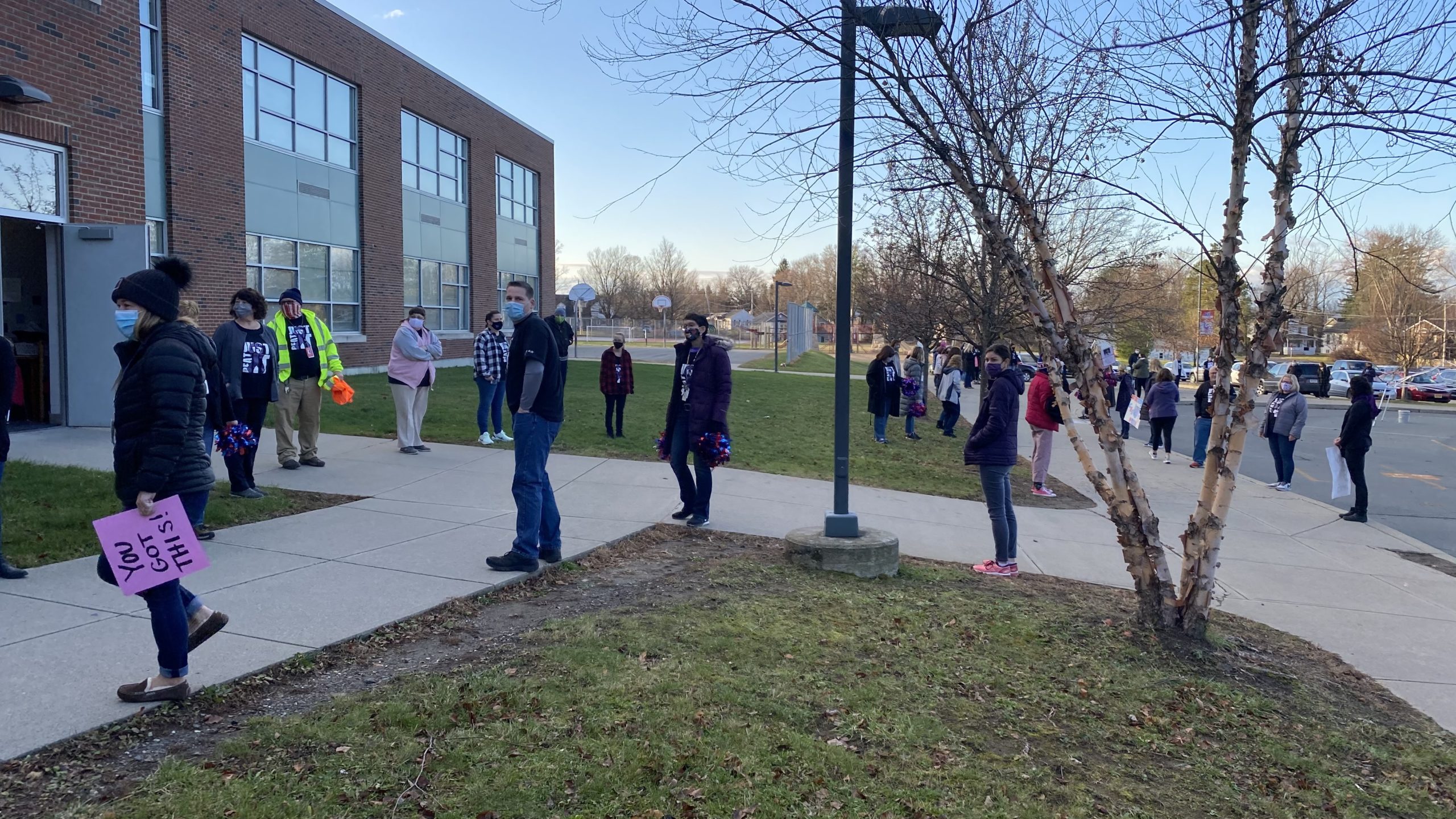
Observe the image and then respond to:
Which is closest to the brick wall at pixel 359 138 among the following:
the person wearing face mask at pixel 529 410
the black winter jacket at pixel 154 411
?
the person wearing face mask at pixel 529 410

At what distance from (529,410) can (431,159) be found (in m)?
21.8

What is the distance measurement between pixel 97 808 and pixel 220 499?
521cm

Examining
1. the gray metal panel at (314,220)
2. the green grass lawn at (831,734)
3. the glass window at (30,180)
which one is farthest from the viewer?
the gray metal panel at (314,220)

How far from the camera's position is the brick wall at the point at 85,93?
10.1 meters

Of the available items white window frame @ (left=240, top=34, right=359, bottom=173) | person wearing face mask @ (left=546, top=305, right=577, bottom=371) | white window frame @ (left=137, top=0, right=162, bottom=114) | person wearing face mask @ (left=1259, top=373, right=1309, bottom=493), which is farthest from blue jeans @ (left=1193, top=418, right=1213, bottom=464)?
white window frame @ (left=137, top=0, right=162, bottom=114)

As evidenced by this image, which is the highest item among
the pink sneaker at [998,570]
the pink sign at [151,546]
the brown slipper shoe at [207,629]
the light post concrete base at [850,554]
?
the pink sign at [151,546]

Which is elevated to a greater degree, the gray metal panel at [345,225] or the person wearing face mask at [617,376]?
the gray metal panel at [345,225]

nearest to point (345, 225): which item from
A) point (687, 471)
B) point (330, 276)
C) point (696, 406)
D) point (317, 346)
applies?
point (330, 276)

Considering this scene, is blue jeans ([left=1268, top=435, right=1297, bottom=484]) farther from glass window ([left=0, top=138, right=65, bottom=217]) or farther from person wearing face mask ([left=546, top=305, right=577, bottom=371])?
glass window ([left=0, top=138, right=65, bottom=217])

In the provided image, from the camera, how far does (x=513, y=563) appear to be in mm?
6145

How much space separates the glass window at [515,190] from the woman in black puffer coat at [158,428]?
2672 centimetres

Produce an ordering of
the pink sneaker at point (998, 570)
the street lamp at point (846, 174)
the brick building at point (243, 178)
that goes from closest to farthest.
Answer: the street lamp at point (846, 174), the pink sneaker at point (998, 570), the brick building at point (243, 178)

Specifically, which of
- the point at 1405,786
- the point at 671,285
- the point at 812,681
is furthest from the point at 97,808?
the point at 671,285

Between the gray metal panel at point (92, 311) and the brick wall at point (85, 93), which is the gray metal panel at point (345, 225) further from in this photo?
the gray metal panel at point (92, 311)
